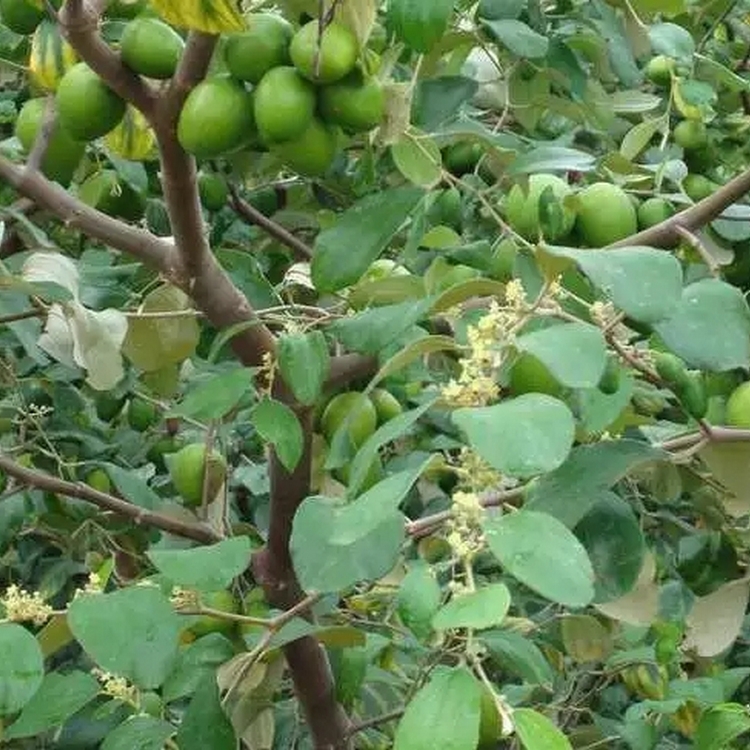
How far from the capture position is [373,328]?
119 cm

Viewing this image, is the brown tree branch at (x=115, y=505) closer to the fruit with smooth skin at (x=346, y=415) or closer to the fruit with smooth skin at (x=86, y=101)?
the fruit with smooth skin at (x=346, y=415)

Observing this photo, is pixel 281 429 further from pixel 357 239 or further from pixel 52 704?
pixel 52 704

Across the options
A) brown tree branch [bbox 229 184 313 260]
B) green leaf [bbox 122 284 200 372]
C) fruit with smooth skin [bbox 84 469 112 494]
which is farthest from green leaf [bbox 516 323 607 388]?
fruit with smooth skin [bbox 84 469 112 494]

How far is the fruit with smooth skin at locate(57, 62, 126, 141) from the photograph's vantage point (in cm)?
119

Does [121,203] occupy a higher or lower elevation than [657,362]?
lower

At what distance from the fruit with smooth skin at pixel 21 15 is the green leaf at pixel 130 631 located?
539mm

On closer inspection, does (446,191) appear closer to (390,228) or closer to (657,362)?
(390,228)

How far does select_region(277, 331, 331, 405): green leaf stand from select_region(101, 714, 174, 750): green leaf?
276mm

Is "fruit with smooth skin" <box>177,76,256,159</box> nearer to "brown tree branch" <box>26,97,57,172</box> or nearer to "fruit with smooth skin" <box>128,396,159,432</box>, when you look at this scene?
"brown tree branch" <box>26,97,57,172</box>

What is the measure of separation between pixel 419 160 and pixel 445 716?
704mm

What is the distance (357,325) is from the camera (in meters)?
1.21

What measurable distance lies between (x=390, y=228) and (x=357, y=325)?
0.08 metres

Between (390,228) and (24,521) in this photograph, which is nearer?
(390,228)

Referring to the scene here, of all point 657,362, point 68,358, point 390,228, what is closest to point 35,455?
point 68,358
